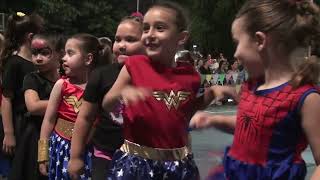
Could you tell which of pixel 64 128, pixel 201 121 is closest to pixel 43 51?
pixel 64 128

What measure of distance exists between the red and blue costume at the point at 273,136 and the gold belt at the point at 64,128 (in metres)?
2.14

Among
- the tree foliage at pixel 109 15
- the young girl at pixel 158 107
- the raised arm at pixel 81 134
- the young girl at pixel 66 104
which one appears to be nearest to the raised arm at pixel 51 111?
the young girl at pixel 66 104

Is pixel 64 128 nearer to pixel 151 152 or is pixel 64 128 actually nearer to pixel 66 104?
pixel 66 104

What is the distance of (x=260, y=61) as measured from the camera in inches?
117

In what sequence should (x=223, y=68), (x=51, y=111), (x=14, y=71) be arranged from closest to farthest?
(x=51, y=111) < (x=14, y=71) < (x=223, y=68)

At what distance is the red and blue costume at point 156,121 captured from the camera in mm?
3416

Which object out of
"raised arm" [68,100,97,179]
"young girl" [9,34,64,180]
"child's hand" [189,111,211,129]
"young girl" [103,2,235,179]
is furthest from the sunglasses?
"child's hand" [189,111,211,129]

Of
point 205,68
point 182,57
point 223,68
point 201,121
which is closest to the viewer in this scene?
point 201,121

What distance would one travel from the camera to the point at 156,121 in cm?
341

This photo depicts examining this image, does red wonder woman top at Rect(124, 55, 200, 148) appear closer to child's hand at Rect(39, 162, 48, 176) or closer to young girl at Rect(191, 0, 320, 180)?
young girl at Rect(191, 0, 320, 180)

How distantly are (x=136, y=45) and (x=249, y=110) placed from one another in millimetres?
1333

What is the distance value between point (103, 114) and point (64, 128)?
719 millimetres

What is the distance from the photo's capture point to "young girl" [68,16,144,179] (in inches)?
155

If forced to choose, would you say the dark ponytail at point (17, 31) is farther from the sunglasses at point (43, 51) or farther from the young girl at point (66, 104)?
the young girl at point (66, 104)
